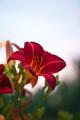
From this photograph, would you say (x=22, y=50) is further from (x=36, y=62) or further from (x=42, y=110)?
(x=42, y=110)

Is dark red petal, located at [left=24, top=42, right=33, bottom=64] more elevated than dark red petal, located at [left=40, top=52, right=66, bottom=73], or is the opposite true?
dark red petal, located at [left=24, top=42, right=33, bottom=64]

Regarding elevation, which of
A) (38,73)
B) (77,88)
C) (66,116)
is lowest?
(77,88)

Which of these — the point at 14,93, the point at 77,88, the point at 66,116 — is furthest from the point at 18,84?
the point at 77,88

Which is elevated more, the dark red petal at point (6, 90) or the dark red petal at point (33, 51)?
the dark red petal at point (33, 51)

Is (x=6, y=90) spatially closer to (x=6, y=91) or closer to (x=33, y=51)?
(x=6, y=91)

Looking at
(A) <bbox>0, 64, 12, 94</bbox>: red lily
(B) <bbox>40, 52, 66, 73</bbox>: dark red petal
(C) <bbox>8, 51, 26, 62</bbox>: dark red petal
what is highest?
(C) <bbox>8, 51, 26, 62</bbox>: dark red petal

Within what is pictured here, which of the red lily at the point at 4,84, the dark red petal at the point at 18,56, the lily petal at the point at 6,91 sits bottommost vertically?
the lily petal at the point at 6,91
